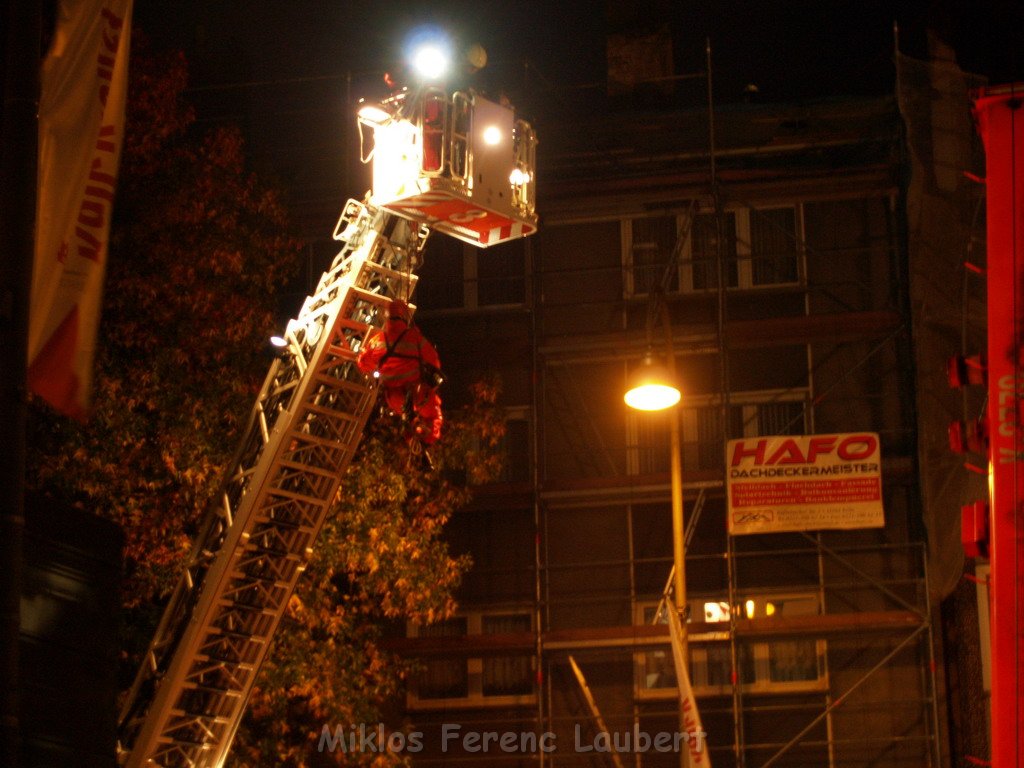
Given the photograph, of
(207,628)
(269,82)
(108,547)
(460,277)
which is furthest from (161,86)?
(108,547)

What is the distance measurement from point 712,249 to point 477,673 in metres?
6.67

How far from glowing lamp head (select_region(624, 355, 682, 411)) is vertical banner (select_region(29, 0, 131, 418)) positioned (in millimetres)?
7092

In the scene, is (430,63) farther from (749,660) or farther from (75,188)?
(749,660)

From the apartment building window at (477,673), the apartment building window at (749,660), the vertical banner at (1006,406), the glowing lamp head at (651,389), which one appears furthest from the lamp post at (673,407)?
the vertical banner at (1006,406)

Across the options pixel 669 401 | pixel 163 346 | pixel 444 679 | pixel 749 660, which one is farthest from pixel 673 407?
pixel 444 679

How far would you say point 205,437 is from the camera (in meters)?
16.5

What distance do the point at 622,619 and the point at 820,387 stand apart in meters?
4.05

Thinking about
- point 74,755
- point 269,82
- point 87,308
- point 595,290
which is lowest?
point 74,755

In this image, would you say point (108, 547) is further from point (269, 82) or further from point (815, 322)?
point (269, 82)

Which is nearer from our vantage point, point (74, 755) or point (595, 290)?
point (74, 755)

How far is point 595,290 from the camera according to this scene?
20.6 meters

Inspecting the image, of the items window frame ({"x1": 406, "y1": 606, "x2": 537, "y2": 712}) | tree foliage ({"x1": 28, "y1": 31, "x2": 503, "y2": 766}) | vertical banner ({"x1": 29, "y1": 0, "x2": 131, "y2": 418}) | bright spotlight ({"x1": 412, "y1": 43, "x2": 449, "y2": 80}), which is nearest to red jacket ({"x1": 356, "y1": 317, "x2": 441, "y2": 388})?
bright spotlight ({"x1": 412, "y1": 43, "x2": 449, "y2": 80})

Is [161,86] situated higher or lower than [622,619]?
higher

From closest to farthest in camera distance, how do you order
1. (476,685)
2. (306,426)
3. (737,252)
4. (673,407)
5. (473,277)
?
1. (306,426)
2. (673,407)
3. (476,685)
4. (737,252)
5. (473,277)
